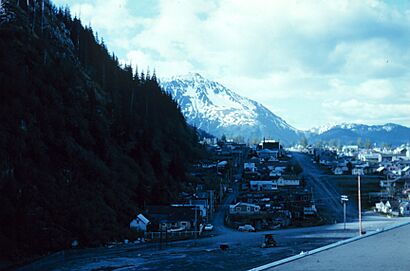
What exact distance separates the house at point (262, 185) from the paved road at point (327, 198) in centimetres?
472

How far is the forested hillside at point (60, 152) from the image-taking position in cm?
2480

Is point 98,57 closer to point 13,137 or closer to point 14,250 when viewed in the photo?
point 13,137

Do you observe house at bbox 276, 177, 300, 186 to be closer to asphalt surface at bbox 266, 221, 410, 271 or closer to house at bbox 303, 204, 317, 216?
house at bbox 303, 204, 317, 216

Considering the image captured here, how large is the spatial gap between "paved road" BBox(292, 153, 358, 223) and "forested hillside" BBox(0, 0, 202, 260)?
48.1ft

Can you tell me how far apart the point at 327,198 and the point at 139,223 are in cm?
2757

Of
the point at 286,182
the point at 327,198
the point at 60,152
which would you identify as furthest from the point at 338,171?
the point at 60,152

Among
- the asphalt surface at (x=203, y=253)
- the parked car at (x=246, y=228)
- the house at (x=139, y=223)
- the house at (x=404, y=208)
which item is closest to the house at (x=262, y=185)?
the house at (x=404, y=208)

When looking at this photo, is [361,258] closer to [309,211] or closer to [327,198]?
[309,211]

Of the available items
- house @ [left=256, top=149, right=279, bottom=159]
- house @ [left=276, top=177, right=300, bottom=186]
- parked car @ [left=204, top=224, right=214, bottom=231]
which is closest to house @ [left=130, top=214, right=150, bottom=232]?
parked car @ [left=204, top=224, right=214, bottom=231]

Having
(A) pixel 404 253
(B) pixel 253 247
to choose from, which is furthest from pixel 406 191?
(A) pixel 404 253

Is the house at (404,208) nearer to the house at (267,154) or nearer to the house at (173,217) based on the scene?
the house at (173,217)

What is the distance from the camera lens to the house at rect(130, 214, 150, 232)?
1259 inches

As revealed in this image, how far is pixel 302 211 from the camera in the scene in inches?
1718

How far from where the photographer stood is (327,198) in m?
53.0
